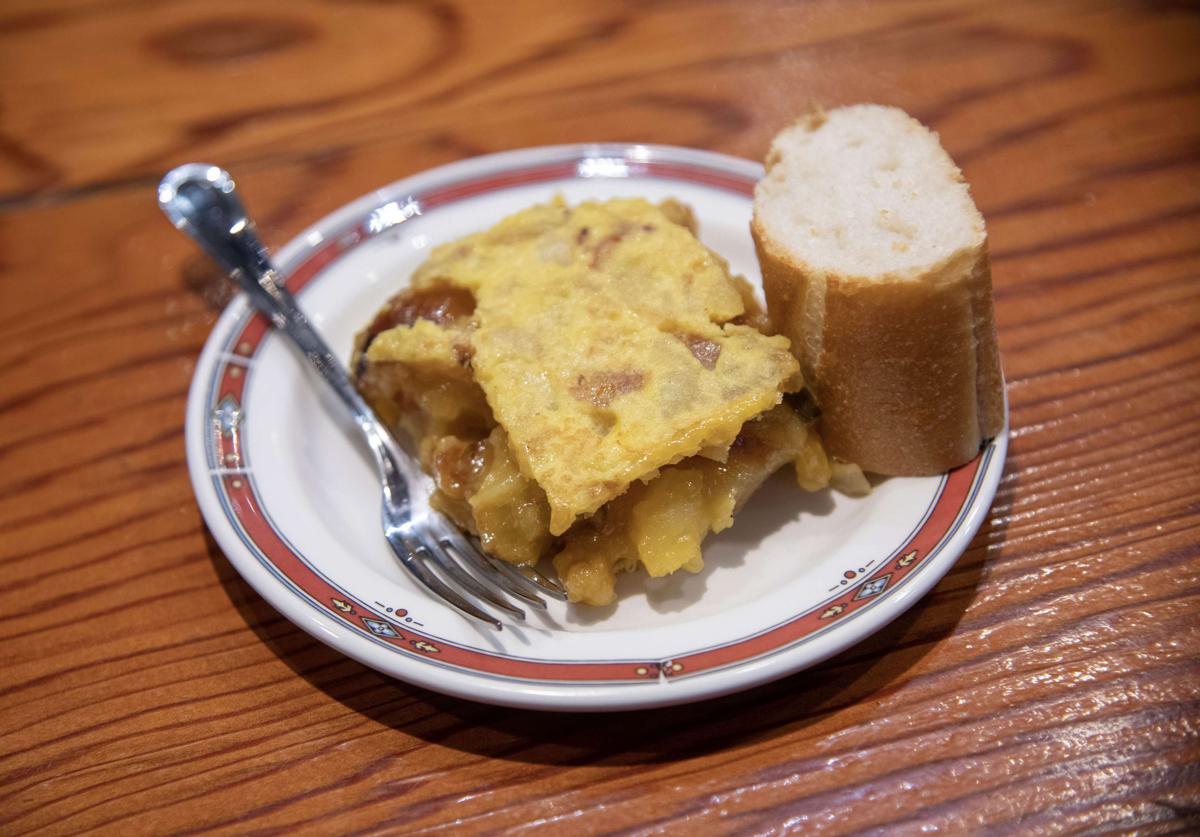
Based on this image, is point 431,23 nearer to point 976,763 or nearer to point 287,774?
point 287,774

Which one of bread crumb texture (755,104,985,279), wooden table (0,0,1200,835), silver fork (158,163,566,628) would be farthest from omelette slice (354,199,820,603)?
wooden table (0,0,1200,835)

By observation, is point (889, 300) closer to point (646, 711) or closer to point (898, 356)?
point (898, 356)

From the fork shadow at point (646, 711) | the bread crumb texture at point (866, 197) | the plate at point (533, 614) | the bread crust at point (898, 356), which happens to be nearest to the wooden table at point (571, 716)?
the fork shadow at point (646, 711)

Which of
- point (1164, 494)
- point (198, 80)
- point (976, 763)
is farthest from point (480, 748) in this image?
point (198, 80)

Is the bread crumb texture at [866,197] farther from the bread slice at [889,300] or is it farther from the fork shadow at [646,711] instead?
the fork shadow at [646,711]

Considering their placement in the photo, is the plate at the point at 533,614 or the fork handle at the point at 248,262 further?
the fork handle at the point at 248,262

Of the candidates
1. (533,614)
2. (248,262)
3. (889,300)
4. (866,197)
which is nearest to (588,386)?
(533,614)
